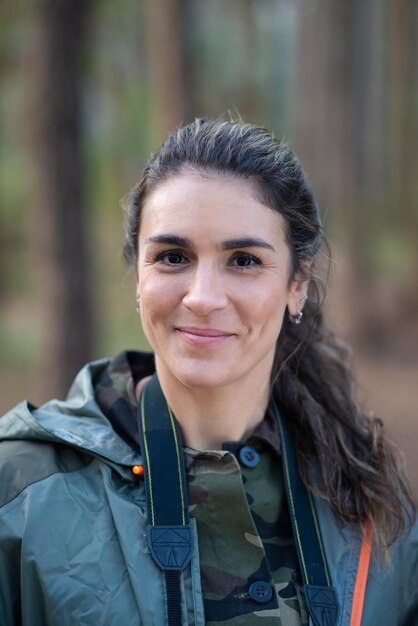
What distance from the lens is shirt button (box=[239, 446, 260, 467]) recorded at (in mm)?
2564

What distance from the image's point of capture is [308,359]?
9.80 ft

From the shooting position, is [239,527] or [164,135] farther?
[164,135]

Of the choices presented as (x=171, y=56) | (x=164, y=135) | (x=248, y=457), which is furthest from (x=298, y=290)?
(x=171, y=56)

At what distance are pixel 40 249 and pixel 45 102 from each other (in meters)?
1.13

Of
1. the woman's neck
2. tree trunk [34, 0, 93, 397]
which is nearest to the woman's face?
the woman's neck

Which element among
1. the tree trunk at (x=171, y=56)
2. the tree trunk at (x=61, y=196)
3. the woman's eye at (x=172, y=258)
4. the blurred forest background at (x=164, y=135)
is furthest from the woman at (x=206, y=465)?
the tree trunk at (x=171, y=56)

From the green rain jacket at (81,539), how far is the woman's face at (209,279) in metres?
0.34

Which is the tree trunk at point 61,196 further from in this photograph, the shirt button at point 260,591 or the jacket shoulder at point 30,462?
the shirt button at point 260,591

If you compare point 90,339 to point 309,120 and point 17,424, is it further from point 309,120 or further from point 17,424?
point 309,120

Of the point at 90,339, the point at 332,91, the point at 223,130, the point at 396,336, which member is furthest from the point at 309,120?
the point at 223,130

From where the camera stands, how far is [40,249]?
21.2 ft

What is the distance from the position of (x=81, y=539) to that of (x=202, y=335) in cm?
65

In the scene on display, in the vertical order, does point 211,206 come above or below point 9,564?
above

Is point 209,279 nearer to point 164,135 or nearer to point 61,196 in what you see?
point 61,196
